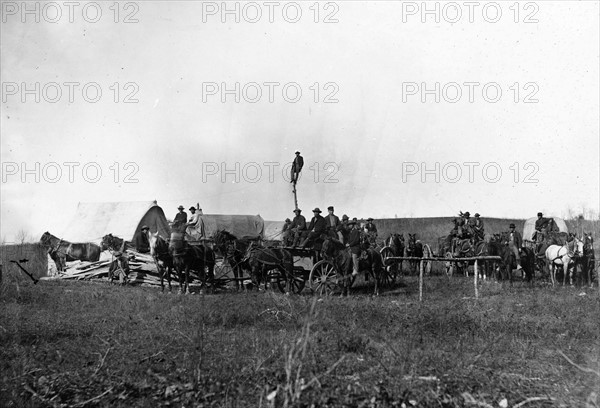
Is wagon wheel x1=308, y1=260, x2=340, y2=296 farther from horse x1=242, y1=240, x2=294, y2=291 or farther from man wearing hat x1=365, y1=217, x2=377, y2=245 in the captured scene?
man wearing hat x1=365, y1=217, x2=377, y2=245

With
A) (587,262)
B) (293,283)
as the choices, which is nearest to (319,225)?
(293,283)

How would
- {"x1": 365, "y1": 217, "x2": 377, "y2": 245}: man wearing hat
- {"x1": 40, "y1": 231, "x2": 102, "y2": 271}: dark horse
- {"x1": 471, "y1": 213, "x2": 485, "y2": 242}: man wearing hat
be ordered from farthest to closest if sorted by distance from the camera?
{"x1": 40, "y1": 231, "x2": 102, "y2": 271}: dark horse, {"x1": 365, "y1": 217, "x2": 377, "y2": 245}: man wearing hat, {"x1": 471, "y1": 213, "x2": 485, "y2": 242}: man wearing hat

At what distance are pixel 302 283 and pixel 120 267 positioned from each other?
6605mm

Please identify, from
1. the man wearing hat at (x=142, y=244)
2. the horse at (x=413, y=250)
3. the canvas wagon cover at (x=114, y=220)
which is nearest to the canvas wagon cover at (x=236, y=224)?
the canvas wagon cover at (x=114, y=220)

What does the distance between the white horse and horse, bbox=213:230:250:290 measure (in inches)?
406

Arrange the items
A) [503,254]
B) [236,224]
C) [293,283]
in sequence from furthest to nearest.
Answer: [236,224], [503,254], [293,283]

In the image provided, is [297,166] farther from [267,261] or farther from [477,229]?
[477,229]

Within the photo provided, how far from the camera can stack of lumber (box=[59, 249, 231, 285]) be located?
18844mm

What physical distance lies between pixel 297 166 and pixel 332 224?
2808 millimetres

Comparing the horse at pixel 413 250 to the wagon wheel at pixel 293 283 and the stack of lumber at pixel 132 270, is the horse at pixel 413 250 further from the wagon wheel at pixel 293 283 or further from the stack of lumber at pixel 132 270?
the stack of lumber at pixel 132 270

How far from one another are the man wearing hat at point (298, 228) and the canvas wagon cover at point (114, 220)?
10.7 meters

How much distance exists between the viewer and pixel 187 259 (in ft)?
52.0

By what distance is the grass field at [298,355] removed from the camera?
19.3 ft

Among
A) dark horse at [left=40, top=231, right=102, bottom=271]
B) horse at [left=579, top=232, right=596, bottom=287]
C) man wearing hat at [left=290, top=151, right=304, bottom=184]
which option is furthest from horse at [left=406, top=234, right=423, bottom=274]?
dark horse at [left=40, top=231, right=102, bottom=271]
